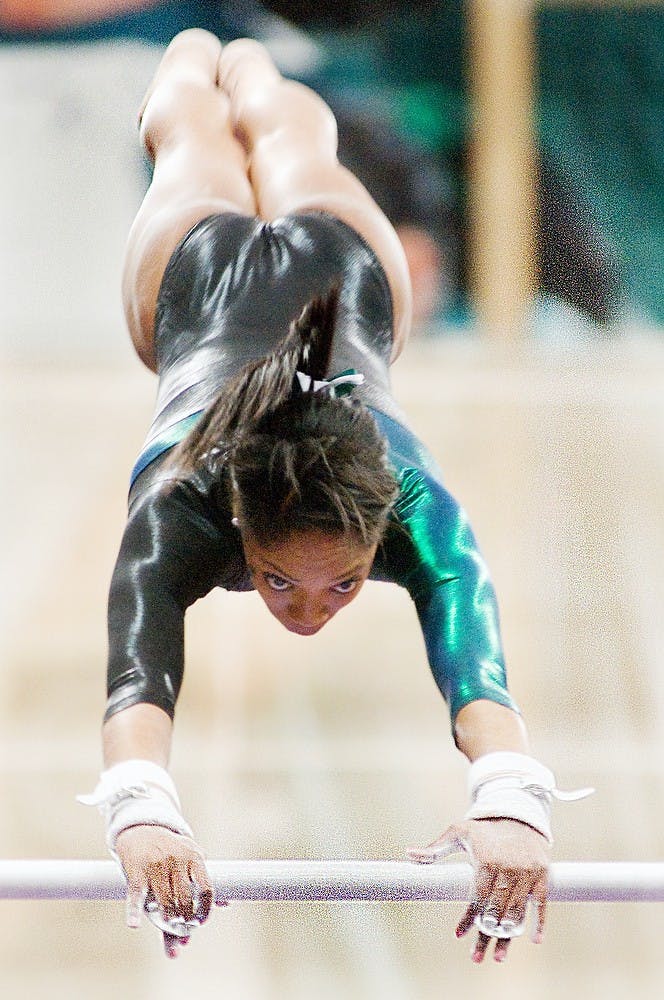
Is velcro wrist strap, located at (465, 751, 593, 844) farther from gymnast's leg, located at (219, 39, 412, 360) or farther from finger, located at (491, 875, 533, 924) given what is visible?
gymnast's leg, located at (219, 39, 412, 360)

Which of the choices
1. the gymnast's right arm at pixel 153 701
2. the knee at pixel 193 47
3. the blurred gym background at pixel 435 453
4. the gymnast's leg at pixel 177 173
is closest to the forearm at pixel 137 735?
the gymnast's right arm at pixel 153 701

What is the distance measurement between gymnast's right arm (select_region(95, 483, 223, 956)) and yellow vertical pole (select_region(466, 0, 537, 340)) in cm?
331

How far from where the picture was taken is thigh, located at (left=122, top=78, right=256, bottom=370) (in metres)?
1.64

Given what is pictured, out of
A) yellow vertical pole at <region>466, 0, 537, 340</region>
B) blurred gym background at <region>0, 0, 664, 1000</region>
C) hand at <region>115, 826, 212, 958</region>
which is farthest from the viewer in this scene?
yellow vertical pole at <region>466, 0, 537, 340</region>

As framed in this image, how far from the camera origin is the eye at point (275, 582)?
1239 millimetres

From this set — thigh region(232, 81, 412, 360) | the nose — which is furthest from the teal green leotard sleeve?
thigh region(232, 81, 412, 360)

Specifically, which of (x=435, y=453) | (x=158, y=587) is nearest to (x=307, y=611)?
(x=158, y=587)

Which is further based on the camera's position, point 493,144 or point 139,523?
point 493,144

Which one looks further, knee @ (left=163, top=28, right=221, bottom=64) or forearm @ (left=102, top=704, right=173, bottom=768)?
knee @ (left=163, top=28, right=221, bottom=64)

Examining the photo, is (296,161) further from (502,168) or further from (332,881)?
(502,168)

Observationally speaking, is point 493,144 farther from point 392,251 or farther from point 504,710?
point 504,710

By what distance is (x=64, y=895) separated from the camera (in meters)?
1.15

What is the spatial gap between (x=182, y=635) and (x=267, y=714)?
250 centimetres

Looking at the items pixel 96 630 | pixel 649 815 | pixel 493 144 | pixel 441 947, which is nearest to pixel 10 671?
pixel 96 630
